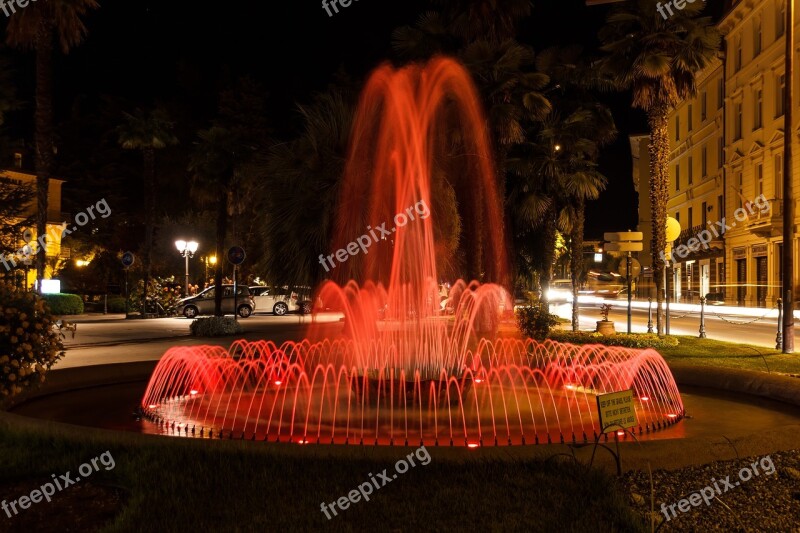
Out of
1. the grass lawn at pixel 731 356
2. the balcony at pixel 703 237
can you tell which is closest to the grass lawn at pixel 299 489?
the grass lawn at pixel 731 356

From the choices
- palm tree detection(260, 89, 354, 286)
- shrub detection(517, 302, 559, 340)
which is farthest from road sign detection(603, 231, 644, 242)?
palm tree detection(260, 89, 354, 286)

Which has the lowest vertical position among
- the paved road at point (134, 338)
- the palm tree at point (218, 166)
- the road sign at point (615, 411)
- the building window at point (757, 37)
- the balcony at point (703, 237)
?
the paved road at point (134, 338)

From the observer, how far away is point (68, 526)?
509 centimetres

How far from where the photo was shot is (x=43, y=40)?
26812mm

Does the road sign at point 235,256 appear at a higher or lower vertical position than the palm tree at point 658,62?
lower

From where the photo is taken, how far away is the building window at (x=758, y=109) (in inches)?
1767

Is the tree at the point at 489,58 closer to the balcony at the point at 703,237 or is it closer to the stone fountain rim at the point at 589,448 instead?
the stone fountain rim at the point at 589,448

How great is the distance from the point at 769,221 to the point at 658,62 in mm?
22531

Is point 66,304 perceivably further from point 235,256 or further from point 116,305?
point 235,256

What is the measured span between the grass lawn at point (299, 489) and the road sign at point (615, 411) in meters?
0.53

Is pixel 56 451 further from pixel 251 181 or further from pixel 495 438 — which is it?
pixel 251 181

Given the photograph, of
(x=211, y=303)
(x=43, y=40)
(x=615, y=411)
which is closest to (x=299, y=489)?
(x=615, y=411)

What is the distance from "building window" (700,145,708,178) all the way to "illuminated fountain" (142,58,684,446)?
140 feet

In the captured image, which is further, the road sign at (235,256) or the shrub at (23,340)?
the road sign at (235,256)
